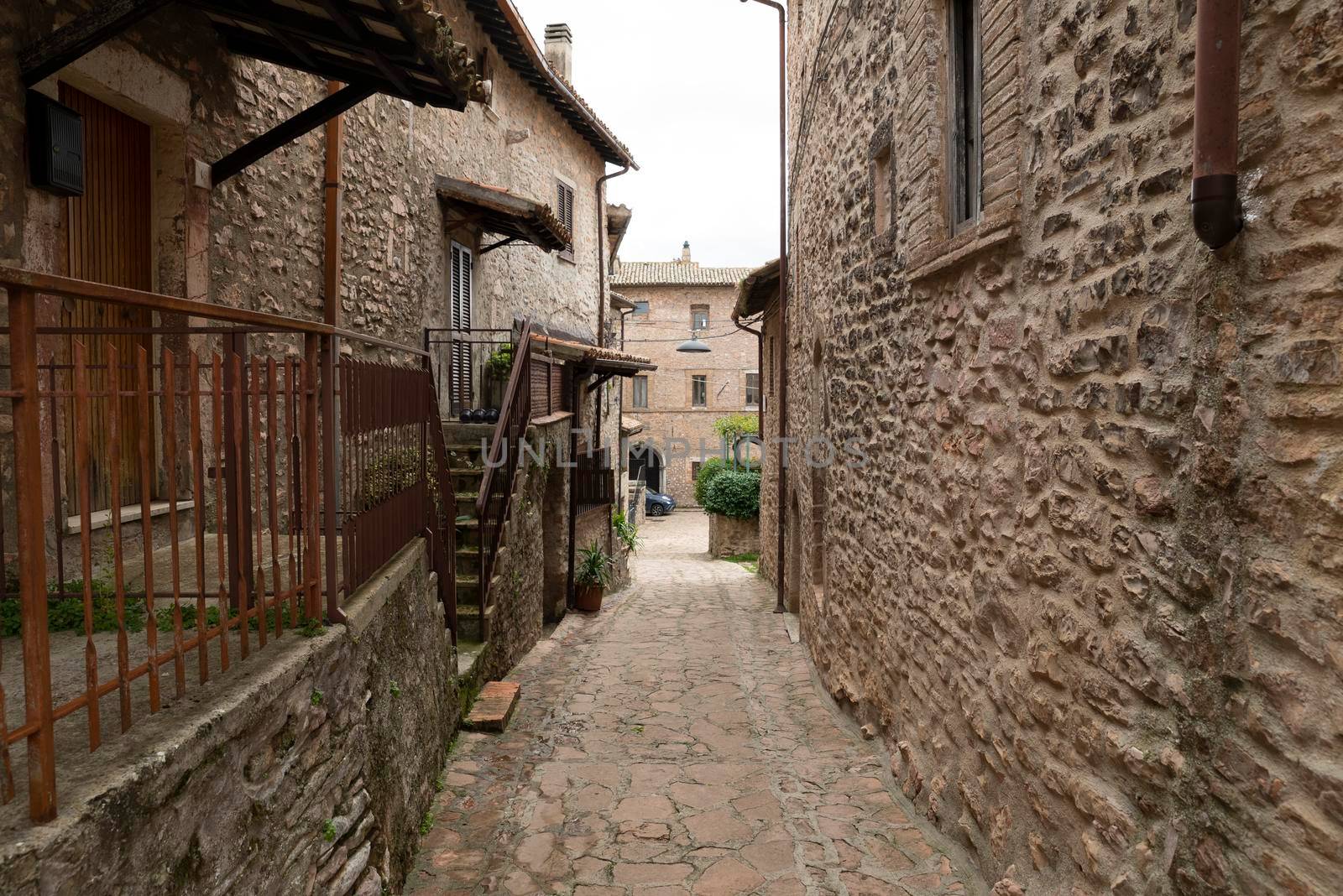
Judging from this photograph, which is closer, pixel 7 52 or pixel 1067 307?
pixel 1067 307

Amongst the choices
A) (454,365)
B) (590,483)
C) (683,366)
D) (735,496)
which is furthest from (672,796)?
(683,366)

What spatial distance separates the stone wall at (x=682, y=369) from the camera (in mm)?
35656

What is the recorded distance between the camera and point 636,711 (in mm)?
6496

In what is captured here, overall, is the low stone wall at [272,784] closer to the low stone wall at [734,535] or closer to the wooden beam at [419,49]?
the wooden beam at [419,49]

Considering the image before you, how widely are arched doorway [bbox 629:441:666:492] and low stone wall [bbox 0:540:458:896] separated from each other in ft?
104

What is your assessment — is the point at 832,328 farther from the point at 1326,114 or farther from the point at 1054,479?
the point at 1326,114

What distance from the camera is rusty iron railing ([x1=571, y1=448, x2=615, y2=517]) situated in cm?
1191

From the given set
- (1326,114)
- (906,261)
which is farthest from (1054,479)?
(906,261)

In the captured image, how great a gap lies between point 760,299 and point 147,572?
12.3m

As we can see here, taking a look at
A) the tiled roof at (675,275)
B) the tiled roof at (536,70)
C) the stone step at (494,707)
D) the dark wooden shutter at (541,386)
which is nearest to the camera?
the stone step at (494,707)

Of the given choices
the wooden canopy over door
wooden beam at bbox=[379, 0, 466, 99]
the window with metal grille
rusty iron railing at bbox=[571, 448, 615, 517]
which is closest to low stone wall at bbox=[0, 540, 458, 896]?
the wooden canopy over door

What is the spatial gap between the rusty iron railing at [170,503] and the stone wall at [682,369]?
99.0ft

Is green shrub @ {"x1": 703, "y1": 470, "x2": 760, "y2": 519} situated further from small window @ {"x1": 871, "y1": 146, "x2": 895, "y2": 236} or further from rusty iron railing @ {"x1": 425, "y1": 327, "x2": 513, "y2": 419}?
small window @ {"x1": 871, "y1": 146, "x2": 895, "y2": 236}

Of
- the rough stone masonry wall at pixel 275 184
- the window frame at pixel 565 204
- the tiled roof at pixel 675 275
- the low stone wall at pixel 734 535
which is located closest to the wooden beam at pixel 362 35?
the rough stone masonry wall at pixel 275 184
